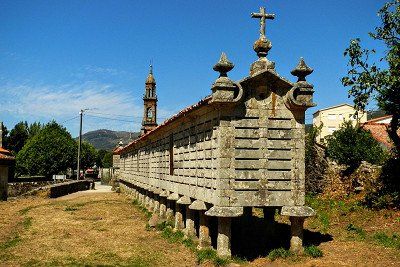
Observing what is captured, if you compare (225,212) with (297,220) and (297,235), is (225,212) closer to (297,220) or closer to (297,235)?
(297,220)

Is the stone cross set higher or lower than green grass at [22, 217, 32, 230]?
higher

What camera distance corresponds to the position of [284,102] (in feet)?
34.0

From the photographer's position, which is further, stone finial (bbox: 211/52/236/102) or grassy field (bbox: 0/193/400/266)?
grassy field (bbox: 0/193/400/266)

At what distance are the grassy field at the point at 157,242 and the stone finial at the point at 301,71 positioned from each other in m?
4.49

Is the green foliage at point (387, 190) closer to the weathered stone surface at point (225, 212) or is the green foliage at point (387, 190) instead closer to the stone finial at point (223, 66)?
the weathered stone surface at point (225, 212)

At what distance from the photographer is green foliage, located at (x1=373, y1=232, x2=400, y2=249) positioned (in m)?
10.9

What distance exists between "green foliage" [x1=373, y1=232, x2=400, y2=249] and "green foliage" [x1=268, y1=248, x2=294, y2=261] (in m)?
3.06

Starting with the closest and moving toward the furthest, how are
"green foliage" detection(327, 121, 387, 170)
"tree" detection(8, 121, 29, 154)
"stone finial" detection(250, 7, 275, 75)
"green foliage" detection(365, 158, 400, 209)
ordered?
"stone finial" detection(250, 7, 275, 75), "green foliage" detection(365, 158, 400, 209), "green foliage" detection(327, 121, 387, 170), "tree" detection(8, 121, 29, 154)

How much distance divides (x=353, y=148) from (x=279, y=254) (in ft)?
42.2

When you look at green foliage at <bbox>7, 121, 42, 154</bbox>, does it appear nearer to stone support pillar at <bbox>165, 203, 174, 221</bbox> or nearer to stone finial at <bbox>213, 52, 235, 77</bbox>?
stone support pillar at <bbox>165, 203, 174, 221</bbox>

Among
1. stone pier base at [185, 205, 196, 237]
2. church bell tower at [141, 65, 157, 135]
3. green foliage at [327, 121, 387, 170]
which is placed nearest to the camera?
stone pier base at [185, 205, 196, 237]

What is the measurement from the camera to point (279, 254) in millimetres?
9961

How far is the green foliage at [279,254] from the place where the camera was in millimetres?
9852

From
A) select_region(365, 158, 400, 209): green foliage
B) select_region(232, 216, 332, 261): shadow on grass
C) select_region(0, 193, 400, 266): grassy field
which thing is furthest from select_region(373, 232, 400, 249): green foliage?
select_region(365, 158, 400, 209): green foliage
